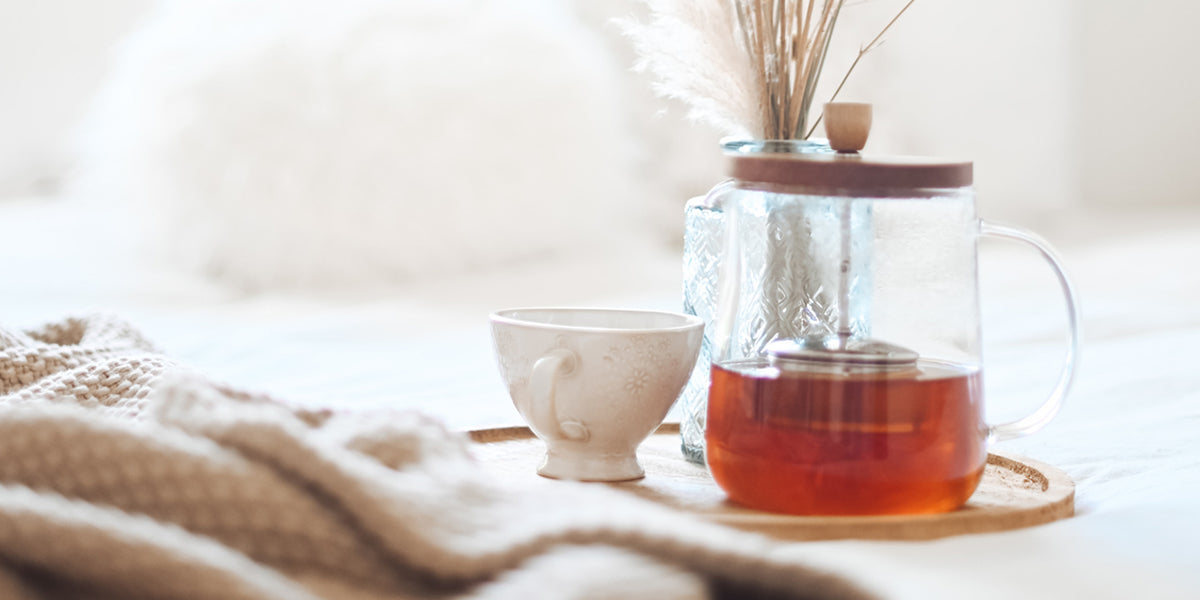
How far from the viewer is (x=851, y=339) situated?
21.5 inches

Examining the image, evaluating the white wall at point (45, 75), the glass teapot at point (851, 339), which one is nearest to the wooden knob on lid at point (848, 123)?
the glass teapot at point (851, 339)

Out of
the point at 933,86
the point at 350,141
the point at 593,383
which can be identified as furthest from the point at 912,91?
the point at 593,383

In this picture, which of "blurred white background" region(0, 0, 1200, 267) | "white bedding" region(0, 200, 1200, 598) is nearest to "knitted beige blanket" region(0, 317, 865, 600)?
"white bedding" region(0, 200, 1200, 598)

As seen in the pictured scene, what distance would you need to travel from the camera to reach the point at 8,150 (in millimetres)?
1824

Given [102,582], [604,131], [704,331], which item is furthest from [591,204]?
[102,582]

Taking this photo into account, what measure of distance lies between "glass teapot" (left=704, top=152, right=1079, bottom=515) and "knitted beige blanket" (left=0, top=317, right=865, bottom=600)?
14 cm

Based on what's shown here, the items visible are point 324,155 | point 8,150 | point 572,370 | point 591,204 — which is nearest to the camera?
point 572,370

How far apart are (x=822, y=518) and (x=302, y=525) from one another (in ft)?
0.79

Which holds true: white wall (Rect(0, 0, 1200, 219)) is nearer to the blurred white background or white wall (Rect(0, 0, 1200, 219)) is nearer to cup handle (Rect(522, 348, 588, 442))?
the blurred white background

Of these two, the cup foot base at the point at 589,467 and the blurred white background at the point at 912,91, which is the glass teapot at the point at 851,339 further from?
the blurred white background at the point at 912,91

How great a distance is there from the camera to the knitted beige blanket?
1.04ft

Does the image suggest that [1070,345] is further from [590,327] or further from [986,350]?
[986,350]

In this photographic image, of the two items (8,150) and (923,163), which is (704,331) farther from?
(8,150)

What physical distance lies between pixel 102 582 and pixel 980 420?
1.24 ft
